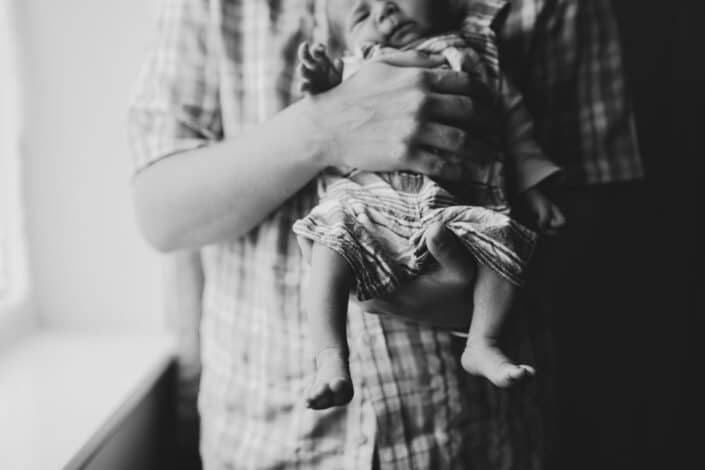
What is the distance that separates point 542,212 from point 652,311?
2.21ft

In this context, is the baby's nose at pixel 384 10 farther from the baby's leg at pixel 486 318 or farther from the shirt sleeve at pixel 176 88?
the baby's leg at pixel 486 318

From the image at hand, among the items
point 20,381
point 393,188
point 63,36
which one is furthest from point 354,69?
point 20,381

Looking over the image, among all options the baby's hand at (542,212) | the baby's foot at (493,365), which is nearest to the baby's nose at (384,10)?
the baby's hand at (542,212)

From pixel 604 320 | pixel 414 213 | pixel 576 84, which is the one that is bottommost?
pixel 604 320

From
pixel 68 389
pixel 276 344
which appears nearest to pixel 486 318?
pixel 276 344

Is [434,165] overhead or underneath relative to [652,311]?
overhead

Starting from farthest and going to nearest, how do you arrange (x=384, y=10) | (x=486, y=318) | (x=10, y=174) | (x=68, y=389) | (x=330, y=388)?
1. (x=10, y=174)
2. (x=68, y=389)
3. (x=384, y=10)
4. (x=486, y=318)
5. (x=330, y=388)

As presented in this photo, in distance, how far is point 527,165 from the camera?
2.62 feet

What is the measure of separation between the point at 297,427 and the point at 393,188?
33 centimetres

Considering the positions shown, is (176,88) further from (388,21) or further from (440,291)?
(440,291)

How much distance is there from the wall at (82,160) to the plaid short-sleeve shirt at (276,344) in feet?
0.95

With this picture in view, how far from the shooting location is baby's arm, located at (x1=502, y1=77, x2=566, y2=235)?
2.58ft

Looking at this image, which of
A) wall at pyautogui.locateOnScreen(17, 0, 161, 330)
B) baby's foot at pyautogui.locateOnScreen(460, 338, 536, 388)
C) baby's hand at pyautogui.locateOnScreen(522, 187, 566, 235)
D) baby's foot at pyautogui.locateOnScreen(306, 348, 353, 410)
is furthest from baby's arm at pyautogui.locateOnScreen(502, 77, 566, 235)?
wall at pyautogui.locateOnScreen(17, 0, 161, 330)

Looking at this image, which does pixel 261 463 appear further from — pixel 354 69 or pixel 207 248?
pixel 354 69
